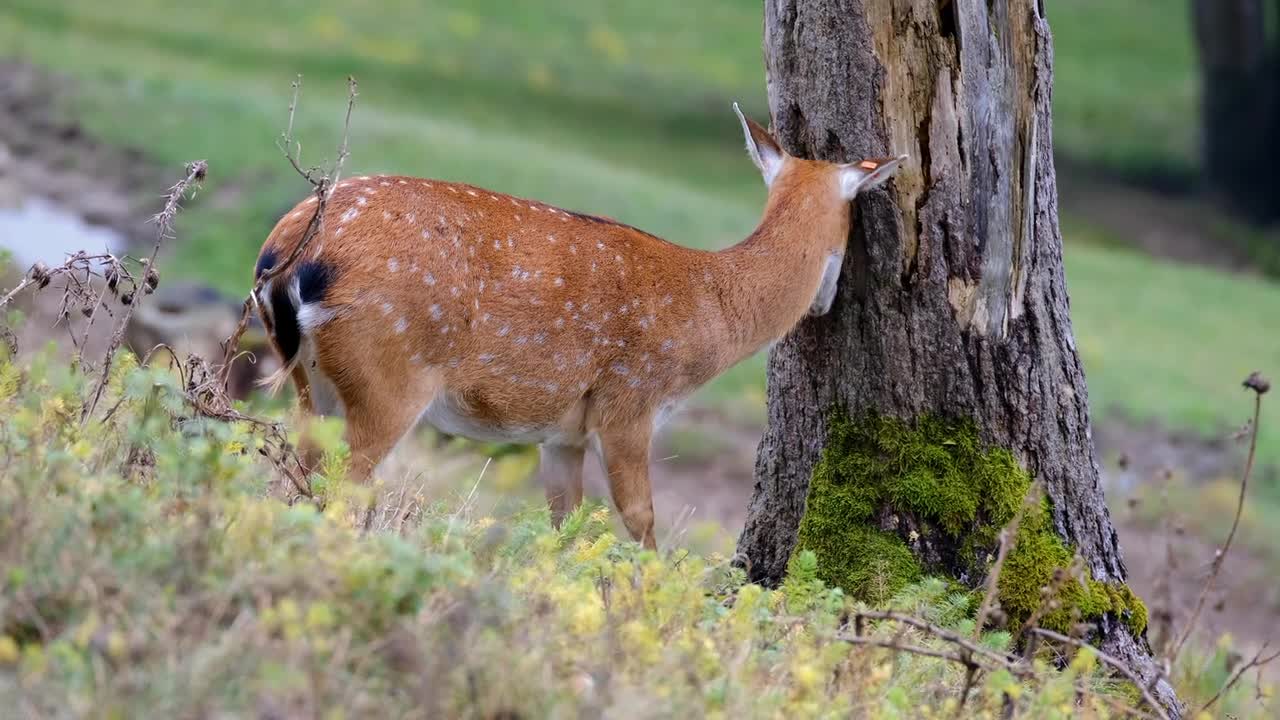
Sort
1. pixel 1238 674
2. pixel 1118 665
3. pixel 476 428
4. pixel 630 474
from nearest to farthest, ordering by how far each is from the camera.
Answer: pixel 1118 665, pixel 1238 674, pixel 476 428, pixel 630 474

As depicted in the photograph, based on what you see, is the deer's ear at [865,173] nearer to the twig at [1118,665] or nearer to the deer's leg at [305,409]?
the twig at [1118,665]

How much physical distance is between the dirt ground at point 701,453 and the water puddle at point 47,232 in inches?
6.7

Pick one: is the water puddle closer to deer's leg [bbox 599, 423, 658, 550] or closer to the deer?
the deer

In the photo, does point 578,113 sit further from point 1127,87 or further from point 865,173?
point 865,173

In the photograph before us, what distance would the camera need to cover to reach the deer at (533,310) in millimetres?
5637

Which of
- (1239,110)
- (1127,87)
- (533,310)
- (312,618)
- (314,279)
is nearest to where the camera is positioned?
(312,618)

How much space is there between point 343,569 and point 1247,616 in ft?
28.9

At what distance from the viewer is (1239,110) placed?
76.7 feet

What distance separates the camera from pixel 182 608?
3719 millimetres

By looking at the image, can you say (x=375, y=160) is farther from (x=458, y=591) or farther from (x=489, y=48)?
(x=458, y=591)

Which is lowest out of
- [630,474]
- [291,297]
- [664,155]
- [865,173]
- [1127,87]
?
[630,474]

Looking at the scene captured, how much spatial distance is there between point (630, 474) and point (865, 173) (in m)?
1.62

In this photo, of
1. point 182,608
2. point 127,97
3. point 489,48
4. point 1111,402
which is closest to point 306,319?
point 182,608

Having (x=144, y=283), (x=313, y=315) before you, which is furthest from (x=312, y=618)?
(x=313, y=315)
